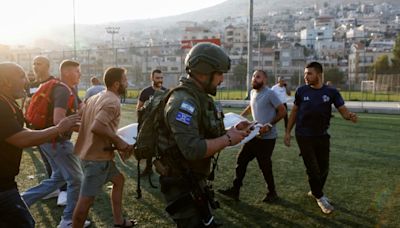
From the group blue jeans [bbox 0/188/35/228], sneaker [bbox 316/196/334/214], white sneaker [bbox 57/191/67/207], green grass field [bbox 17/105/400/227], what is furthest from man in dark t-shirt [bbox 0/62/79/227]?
sneaker [bbox 316/196/334/214]

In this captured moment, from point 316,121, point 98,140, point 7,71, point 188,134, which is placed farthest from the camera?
point 316,121

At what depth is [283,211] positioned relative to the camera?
600 centimetres

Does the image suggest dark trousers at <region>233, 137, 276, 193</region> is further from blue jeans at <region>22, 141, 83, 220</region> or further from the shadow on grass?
blue jeans at <region>22, 141, 83, 220</region>

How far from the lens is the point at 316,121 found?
241 inches

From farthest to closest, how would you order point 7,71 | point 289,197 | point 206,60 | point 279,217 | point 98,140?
1. point 289,197
2. point 279,217
3. point 98,140
4. point 7,71
5. point 206,60

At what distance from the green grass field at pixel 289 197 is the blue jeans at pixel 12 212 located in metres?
2.20

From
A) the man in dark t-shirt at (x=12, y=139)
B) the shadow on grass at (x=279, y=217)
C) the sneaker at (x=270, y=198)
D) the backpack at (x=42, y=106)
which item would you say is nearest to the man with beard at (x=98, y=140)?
the backpack at (x=42, y=106)

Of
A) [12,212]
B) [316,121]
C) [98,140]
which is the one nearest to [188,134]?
[12,212]

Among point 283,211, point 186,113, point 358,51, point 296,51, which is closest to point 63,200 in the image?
point 283,211

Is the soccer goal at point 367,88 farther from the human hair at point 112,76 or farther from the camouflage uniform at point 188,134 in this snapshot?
the camouflage uniform at point 188,134

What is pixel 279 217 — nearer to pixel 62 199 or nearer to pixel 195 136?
pixel 62 199

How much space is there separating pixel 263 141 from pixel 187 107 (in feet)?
12.4

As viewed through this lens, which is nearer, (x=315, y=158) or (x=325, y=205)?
(x=325, y=205)

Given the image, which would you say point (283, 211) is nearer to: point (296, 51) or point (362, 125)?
point (362, 125)
